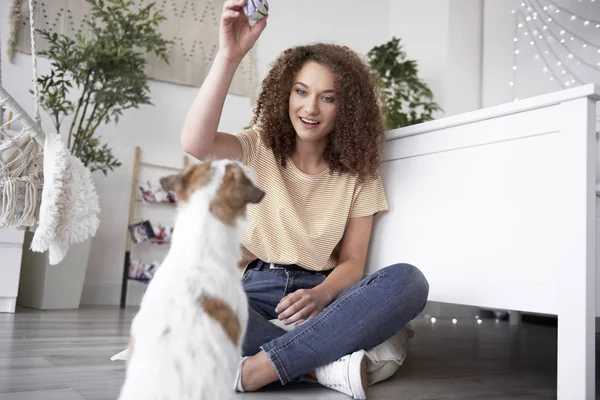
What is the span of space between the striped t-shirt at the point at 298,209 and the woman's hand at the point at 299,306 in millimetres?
148

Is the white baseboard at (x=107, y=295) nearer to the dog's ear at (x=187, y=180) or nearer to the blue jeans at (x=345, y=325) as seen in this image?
the blue jeans at (x=345, y=325)

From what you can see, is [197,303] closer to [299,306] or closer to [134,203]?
[299,306]

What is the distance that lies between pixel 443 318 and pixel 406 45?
2178mm

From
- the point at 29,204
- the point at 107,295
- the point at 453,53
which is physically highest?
the point at 453,53

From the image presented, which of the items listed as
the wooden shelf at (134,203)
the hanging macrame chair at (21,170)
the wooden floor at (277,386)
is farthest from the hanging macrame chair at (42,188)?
the wooden shelf at (134,203)

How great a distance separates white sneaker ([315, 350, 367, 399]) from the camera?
126 centimetres

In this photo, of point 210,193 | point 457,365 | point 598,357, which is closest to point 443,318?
point 598,357

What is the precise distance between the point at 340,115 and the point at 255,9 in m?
0.52

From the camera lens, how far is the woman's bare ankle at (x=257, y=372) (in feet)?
4.14

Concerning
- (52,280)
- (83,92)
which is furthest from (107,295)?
(83,92)

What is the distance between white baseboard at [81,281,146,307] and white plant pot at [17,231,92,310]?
361 mm

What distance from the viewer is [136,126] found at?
12.2 feet

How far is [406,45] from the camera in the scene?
4.49 m

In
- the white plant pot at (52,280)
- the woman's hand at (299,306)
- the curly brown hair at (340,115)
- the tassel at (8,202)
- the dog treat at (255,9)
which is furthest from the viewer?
the white plant pot at (52,280)
